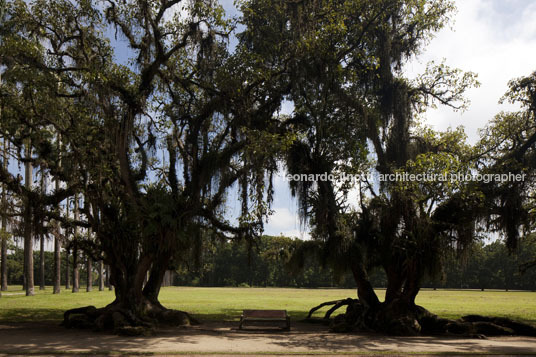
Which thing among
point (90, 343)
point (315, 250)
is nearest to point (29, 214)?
point (90, 343)

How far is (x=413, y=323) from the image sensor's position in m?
13.8

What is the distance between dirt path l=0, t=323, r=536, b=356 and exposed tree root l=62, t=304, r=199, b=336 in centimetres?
45

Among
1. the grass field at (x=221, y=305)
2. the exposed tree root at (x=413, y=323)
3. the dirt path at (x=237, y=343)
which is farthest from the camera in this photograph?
the grass field at (x=221, y=305)

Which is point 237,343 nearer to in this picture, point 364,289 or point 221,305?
point 364,289

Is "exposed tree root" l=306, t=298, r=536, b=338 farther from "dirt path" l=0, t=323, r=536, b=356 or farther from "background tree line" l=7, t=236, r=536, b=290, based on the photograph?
"background tree line" l=7, t=236, r=536, b=290

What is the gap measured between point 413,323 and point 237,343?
5940 millimetres

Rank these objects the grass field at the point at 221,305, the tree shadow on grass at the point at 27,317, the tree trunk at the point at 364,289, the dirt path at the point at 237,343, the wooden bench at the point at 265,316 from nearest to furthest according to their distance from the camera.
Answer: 1. the dirt path at the point at 237,343
2. the wooden bench at the point at 265,316
3. the tree trunk at the point at 364,289
4. the tree shadow on grass at the point at 27,317
5. the grass field at the point at 221,305

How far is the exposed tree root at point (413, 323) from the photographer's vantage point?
1344cm

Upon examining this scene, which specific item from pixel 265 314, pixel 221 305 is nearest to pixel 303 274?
pixel 221 305

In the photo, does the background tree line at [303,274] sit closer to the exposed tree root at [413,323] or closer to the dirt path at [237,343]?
the exposed tree root at [413,323]

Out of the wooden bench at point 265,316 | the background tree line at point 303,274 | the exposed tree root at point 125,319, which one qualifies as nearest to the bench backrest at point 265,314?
the wooden bench at point 265,316

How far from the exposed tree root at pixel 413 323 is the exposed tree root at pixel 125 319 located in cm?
566

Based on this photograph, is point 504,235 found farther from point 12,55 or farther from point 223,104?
point 12,55

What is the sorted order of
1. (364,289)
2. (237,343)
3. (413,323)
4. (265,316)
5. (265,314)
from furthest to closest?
(364,289)
(265,314)
(265,316)
(413,323)
(237,343)
